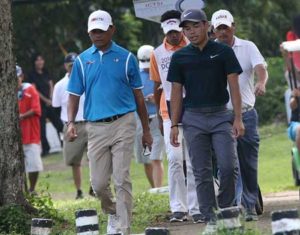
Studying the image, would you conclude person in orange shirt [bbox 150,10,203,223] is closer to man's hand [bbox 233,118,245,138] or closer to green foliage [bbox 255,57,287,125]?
man's hand [bbox 233,118,245,138]

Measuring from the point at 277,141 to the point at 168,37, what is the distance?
11200 mm

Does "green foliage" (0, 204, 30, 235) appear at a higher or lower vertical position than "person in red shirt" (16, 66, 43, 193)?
lower

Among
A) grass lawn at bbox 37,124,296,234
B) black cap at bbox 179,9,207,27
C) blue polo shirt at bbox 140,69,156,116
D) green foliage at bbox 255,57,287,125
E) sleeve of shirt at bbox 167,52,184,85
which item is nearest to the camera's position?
black cap at bbox 179,9,207,27

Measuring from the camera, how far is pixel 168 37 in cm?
1205

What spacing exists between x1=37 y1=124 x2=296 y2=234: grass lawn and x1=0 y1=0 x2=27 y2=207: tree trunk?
659mm

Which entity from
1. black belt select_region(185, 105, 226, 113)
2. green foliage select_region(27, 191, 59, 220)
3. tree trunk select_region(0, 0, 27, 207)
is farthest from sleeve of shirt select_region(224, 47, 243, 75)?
green foliage select_region(27, 191, 59, 220)

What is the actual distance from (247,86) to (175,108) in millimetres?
1250

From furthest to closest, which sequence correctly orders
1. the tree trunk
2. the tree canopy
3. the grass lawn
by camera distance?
the tree canopy, the grass lawn, the tree trunk

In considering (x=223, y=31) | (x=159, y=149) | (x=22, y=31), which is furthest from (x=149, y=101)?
(x=22, y=31)

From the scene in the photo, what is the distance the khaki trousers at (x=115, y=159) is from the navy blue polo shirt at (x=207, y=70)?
867 millimetres

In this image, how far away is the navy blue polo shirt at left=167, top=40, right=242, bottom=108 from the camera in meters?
10.2

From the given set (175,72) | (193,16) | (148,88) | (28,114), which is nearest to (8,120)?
(175,72)

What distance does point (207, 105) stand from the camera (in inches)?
403

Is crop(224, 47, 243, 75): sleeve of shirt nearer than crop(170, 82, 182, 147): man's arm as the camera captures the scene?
Yes
